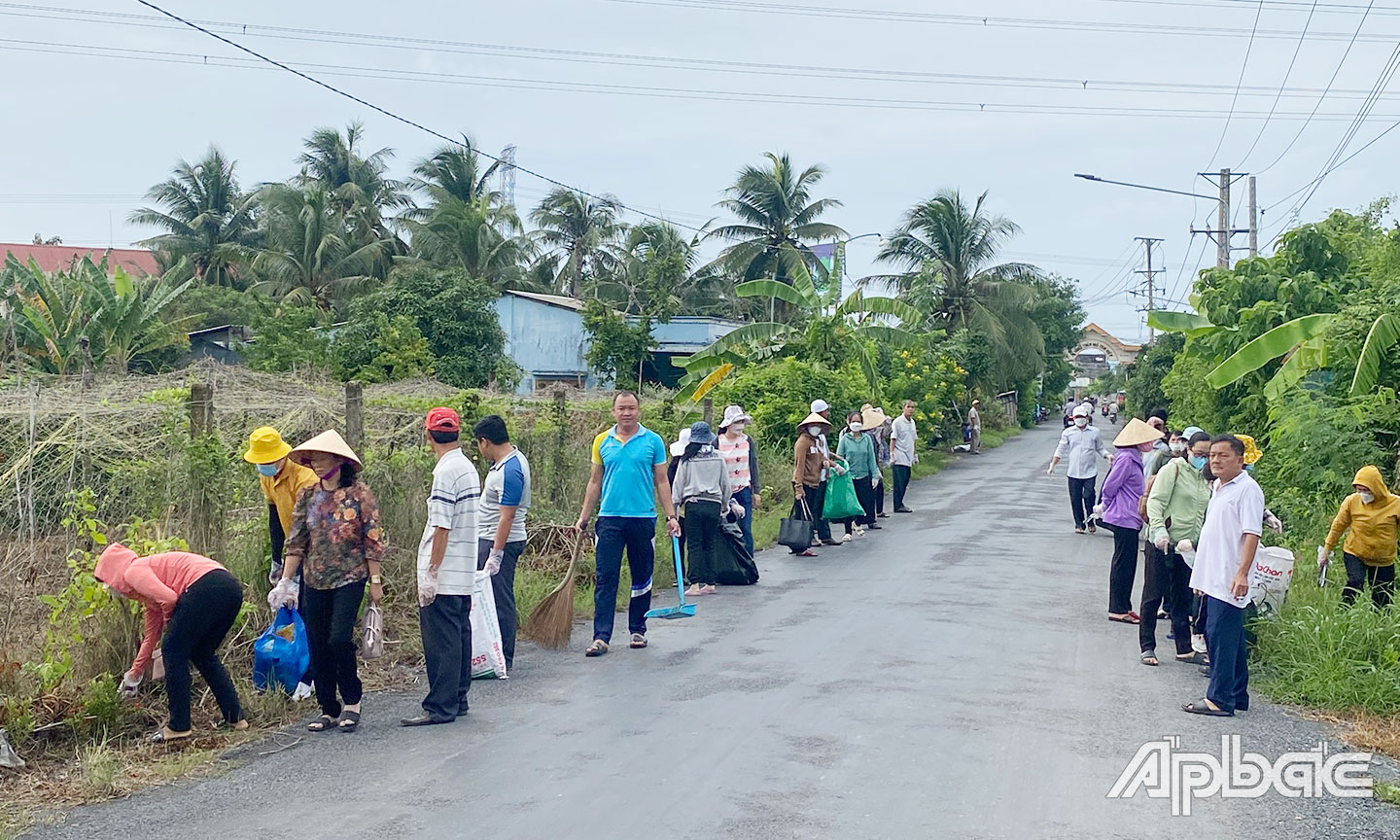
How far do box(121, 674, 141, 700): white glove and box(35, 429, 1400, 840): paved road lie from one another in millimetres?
1041

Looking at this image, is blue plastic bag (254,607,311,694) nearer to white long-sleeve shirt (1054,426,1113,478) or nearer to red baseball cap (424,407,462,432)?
red baseball cap (424,407,462,432)

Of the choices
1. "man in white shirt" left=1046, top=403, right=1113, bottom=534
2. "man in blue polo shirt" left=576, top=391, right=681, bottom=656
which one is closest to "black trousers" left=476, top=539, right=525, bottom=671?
"man in blue polo shirt" left=576, top=391, right=681, bottom=656

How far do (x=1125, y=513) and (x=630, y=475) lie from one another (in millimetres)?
4501

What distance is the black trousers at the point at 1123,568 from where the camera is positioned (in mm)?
10516

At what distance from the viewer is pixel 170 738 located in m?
6.82

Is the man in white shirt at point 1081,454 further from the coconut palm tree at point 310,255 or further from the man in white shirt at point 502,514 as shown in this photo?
the coconut palm tree at point 310,255

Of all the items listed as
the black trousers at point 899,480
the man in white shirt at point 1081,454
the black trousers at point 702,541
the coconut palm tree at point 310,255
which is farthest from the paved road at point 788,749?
the coconut palm tree at point 310,255

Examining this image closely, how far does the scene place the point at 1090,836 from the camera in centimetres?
533

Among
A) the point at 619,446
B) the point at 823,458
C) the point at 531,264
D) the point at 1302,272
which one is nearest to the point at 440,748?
the point at 619,446

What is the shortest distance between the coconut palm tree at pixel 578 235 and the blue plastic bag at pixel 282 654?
45277 millimetres

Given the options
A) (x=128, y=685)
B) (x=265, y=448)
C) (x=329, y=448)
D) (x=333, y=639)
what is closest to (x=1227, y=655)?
(x=333, y=639)

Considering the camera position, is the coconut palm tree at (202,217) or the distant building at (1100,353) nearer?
the coconut palm tree at (202,217)

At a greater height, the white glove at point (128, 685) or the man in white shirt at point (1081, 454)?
the man in white shirt at point (1081, 454)

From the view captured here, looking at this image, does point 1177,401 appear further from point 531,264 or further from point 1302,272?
point 531,264
